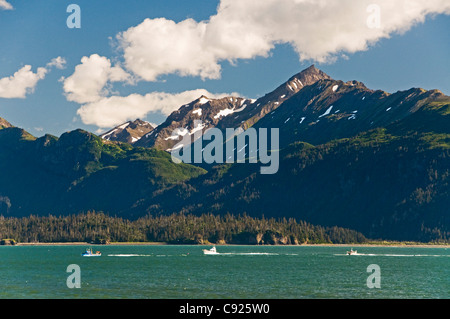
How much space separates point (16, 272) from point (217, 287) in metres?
76.8

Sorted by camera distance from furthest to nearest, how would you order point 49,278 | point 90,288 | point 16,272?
point 16,272 → point 49,278 → point 90,288
